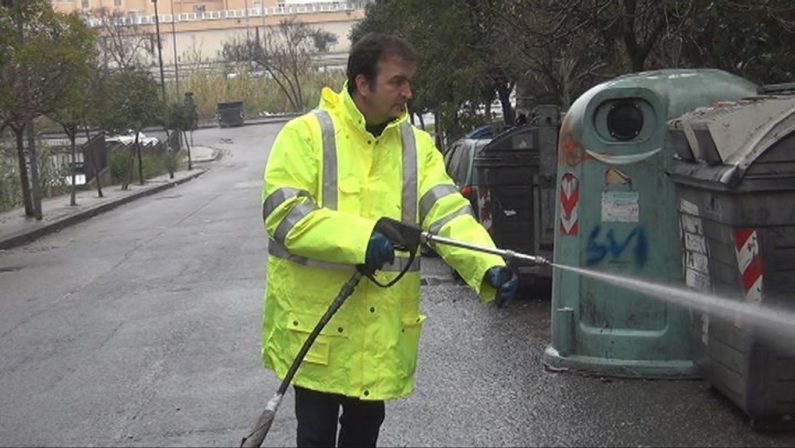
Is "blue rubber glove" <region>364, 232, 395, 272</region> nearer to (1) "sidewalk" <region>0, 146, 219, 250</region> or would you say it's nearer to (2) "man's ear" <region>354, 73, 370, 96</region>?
(2) "man's ear" <region>354, 73, 370, 96</region>

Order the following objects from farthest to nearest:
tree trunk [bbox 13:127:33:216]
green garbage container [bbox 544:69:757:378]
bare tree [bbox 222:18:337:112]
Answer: bare tree [bbox 222:18:337:112], tree trunk [bbox 13:127:33:216], green garbage container [bbox 544:69:757:378]

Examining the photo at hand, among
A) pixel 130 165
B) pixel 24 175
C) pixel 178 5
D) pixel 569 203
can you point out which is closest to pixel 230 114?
pixel 178 5

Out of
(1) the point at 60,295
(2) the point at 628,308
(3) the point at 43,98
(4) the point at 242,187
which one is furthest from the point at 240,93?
(2) the point at 628,308

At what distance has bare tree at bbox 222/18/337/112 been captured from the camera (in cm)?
8275

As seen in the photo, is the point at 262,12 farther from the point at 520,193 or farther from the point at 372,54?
the point at 372,54

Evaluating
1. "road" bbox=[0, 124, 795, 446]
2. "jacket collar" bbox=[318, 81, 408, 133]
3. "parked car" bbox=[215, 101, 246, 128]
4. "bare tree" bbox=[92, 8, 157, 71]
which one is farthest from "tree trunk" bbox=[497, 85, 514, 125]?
"parked car" bbox=[215, 101, 246, 128]

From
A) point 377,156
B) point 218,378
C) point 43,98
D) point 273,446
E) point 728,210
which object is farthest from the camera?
point 43,98

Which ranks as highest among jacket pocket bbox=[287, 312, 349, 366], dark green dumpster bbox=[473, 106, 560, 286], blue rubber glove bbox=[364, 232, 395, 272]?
blue rubber glove bbox=[364, 232, 395, 272]

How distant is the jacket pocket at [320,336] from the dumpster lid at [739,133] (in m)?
2.52

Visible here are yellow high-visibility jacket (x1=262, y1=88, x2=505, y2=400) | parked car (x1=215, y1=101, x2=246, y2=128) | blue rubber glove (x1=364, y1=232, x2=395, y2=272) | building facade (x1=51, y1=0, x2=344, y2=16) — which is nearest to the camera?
blue rubber glove (x1=364, y1=232, x2=395, y2=272)

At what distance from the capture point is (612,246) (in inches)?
267

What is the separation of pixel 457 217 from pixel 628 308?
3243mm

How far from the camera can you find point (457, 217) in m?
3.78

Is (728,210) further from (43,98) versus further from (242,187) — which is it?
(242,187)
